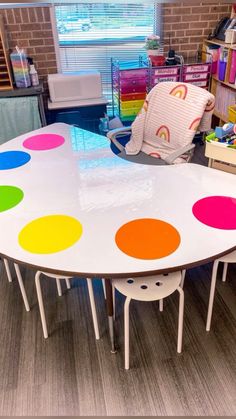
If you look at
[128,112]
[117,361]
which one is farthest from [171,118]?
[117,361]

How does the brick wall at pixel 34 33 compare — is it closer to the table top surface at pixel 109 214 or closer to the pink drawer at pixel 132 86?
the pink drawer at pixel 132 86

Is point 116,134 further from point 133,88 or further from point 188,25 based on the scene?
point 188,25

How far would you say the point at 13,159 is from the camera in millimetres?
1916

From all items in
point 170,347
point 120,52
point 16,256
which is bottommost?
point 170,347

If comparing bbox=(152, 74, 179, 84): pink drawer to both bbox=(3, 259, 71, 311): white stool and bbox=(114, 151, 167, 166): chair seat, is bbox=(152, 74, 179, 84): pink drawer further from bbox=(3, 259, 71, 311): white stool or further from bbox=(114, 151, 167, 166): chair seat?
bbox=(3, 259, 71, 311): white stool

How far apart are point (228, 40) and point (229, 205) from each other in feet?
7.29

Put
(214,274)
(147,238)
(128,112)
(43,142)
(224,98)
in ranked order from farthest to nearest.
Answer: (224,98)
(128,112)
(43,142)
(214,274)
(147,238)

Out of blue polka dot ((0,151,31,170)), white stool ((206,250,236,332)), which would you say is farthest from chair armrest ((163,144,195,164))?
blue polka dot ((0,151,31,170))

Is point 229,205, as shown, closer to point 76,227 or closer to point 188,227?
point 188,227

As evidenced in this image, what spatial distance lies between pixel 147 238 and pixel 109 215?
0.22 metres

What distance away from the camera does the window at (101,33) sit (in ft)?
10.4

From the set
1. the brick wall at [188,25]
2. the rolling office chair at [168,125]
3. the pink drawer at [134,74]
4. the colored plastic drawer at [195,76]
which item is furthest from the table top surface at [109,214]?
the brick wall at [188,25]

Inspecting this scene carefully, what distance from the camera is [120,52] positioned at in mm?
3439

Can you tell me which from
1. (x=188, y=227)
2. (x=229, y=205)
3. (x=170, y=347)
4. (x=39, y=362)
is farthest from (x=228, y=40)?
(x=39, y=362)
